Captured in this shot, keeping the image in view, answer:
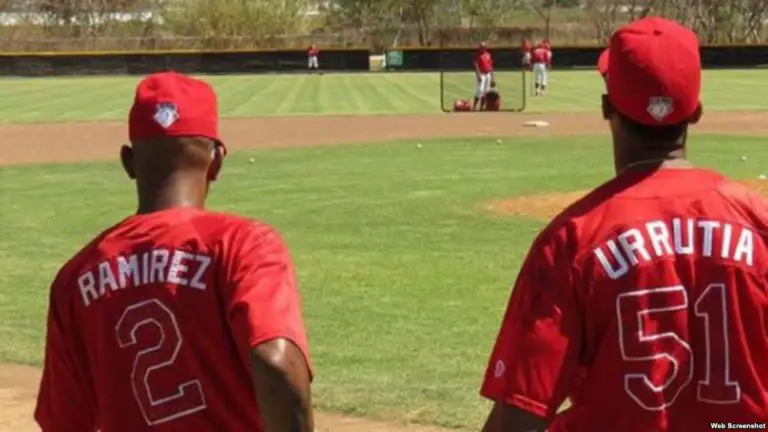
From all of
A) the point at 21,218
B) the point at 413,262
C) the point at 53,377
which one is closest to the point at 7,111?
the point at 21,218

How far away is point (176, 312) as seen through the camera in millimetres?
3119

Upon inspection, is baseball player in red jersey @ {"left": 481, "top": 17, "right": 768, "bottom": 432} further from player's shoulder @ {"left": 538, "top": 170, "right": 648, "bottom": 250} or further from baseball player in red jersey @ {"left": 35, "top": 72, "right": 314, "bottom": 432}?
baseball player in red jersey @ {"left": 35, "top": 72, "right": 314, "bottom": 432}

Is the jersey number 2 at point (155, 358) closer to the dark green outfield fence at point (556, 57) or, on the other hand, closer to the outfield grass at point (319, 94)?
the outfield grass at point (319, 94)

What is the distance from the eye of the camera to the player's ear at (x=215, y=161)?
131 inches

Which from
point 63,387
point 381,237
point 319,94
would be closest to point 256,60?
point 319,94

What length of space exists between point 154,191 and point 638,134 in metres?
1.18

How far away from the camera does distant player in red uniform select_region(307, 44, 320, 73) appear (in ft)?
211

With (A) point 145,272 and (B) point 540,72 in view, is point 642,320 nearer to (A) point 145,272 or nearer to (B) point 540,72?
(A) point 145,272

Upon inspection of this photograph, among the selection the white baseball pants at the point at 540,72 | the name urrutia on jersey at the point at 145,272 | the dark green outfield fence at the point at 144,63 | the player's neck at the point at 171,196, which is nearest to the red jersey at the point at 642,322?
the name urrutia on jersey at the point at 145,272

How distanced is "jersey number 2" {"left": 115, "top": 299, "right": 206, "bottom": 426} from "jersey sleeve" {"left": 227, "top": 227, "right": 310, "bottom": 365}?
0.58ft

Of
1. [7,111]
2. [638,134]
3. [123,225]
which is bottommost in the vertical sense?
[7,111]

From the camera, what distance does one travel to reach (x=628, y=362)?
2871 millimetres

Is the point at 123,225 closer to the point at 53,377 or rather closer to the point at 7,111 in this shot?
the point at 53,377

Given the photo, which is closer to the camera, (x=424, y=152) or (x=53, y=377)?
(x=53, y=377)
